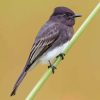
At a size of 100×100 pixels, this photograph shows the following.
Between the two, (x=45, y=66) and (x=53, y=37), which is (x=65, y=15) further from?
(x=45, y=66)

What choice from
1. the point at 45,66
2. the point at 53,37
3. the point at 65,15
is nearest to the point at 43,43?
the point at 53,37

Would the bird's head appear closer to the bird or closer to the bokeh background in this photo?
the bird

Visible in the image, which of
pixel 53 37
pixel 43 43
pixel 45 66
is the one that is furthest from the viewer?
pixel 45 66

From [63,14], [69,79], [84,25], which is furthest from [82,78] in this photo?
[84,25]

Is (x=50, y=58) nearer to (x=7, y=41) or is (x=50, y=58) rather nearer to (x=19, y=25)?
(x=7, y=41)

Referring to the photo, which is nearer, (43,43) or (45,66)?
(43,43)

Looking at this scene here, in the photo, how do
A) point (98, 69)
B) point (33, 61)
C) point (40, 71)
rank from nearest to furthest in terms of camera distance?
point (33, 61) → point (98, 69) → point (40, 71)

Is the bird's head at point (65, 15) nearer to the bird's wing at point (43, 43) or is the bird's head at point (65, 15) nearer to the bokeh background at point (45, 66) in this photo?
the bird's wing at point (43, 43)
